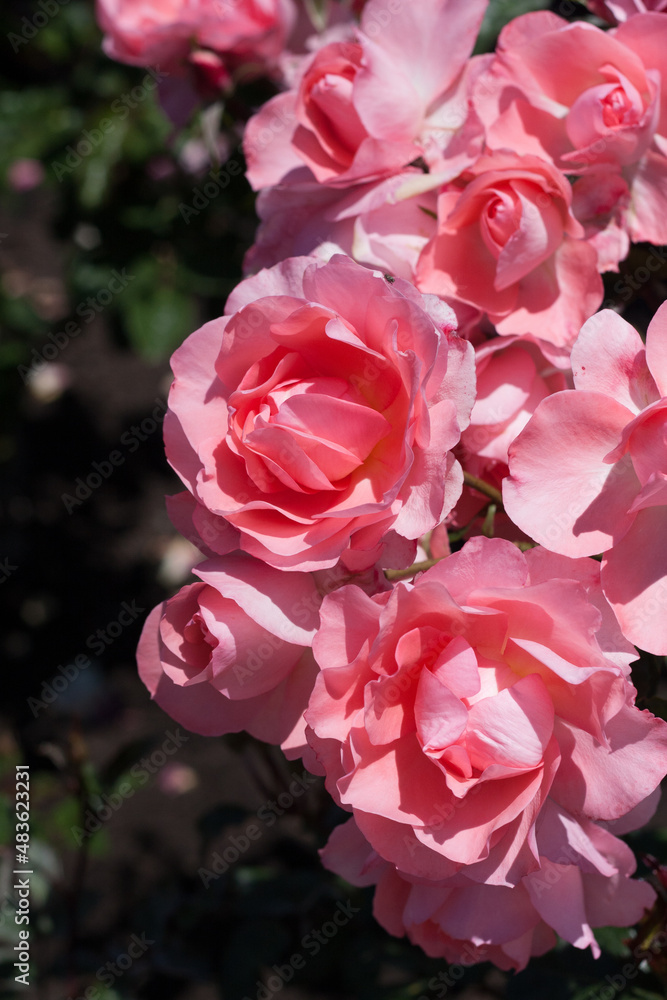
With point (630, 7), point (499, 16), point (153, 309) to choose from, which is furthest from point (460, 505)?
point (153, 309)

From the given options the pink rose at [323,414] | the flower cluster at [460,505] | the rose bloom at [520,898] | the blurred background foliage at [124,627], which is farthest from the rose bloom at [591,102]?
the rose bloom at [520,898]

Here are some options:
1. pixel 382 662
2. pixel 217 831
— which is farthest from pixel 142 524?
pixel 382 662

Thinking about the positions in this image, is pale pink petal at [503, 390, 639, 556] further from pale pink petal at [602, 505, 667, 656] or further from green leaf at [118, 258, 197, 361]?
green leaf at [118, 258, 197, 361]

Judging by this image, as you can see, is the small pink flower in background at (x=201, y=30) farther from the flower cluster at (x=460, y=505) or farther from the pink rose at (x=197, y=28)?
the flower cluster at (x=460, y=505)

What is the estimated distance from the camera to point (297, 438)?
59cm

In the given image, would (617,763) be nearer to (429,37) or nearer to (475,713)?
(475,713)

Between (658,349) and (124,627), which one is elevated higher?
(658,349)

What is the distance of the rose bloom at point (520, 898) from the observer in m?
0.62

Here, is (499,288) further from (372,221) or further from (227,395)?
(227,395)

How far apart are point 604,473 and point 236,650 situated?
0.98 ft

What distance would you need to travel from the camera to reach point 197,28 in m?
1.23

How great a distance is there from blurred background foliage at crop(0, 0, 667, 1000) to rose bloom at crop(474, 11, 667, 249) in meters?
0.11

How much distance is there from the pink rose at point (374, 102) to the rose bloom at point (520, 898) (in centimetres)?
58

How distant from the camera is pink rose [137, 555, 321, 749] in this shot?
24.1 inches
